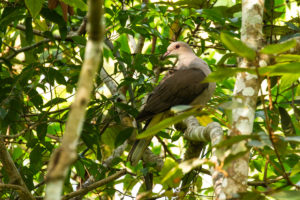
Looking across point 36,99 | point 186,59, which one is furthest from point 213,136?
point 186,59

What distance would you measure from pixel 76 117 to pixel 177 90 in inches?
110

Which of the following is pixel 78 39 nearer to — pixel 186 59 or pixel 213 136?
pixel 213 136

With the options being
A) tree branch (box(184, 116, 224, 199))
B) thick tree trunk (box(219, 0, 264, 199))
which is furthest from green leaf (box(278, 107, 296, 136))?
thick tree trunk (box(219, 0, 264, 199))

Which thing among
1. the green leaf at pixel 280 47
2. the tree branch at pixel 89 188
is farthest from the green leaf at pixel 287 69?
the tree branch at pixel 89 188

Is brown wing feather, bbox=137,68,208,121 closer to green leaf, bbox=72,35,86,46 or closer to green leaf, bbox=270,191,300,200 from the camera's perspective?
green leaf, bbox=72,35,86,46

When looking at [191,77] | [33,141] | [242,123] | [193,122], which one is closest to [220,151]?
[242,123]

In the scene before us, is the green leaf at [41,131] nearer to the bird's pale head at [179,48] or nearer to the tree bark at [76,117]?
the bird's pale head at [179,48]

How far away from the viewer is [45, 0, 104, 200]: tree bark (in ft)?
2.89

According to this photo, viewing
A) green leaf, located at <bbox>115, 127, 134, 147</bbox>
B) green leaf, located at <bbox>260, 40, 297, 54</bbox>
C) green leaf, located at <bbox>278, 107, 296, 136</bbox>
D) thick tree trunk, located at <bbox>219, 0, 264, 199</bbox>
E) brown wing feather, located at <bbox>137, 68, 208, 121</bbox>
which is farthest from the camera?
brown wing feather, located at <bbox>137, 68, 208, 121</bbox>

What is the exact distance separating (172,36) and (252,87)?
7.99 feet

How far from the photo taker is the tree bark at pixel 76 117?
0.88 m

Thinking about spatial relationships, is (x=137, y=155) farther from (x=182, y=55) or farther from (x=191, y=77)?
(x=182, y=55)

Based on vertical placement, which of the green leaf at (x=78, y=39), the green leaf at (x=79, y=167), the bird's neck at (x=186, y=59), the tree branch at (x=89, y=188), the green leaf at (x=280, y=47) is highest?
the bird's neck at (x=186, y=59)

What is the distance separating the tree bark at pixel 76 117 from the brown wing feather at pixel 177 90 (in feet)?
8.34
